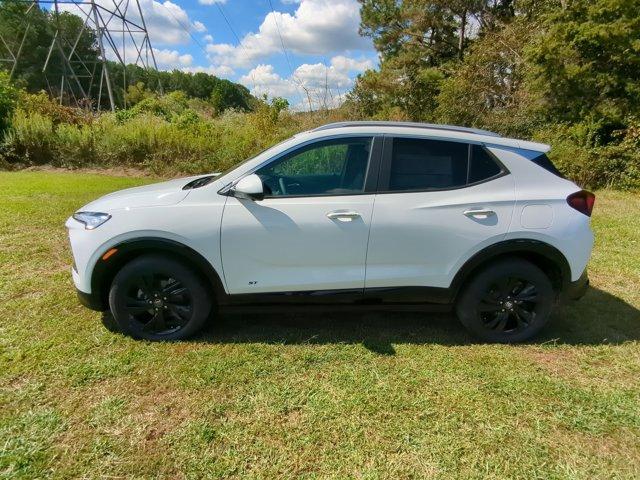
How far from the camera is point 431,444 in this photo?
2.28 metres

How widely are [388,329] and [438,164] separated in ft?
4.73

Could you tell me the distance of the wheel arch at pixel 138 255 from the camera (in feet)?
9.86

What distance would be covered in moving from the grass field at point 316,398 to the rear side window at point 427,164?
129 cm

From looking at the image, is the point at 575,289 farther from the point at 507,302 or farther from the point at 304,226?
the point at 304,226

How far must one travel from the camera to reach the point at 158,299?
3.13m

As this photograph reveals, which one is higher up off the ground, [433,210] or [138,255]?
[433,210]

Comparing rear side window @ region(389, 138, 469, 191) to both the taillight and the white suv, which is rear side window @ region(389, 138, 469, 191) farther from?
the taillight

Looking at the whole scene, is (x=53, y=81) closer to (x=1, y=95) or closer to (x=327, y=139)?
(x=1, y=95)

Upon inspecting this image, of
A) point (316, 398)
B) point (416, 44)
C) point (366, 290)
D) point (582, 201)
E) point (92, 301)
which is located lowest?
point (316, 398)

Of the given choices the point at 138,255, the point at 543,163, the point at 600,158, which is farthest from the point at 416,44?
the point at 138,255

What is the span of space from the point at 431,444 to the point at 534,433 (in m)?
0.64

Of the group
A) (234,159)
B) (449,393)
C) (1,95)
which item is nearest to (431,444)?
(449,393)

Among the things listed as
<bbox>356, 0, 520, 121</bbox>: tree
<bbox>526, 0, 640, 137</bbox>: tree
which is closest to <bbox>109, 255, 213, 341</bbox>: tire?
<bbox>526, 0, 640, 137</bbox>: tree

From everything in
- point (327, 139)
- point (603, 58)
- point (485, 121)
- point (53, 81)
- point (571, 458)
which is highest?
point (53, 81)
